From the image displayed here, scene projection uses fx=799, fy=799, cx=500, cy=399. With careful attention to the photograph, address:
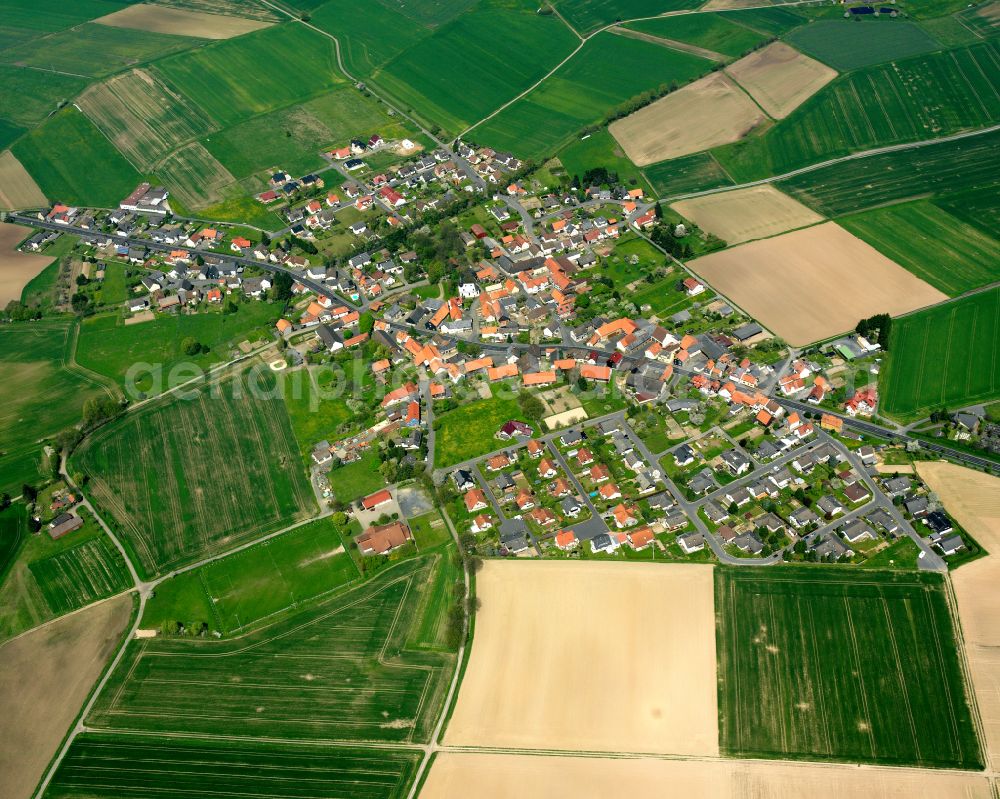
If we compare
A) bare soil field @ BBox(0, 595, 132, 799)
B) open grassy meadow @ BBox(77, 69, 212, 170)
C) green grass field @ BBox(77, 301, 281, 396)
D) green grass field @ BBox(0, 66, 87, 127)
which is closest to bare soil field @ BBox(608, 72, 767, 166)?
green grass field @ BBox(77, 301, 281, 396)

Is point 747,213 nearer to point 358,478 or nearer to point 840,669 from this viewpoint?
point 358,478

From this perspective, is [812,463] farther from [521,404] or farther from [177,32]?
[177,32]

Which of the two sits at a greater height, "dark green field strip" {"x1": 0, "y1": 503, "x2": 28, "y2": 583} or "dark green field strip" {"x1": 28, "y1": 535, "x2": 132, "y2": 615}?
"dark green field strip" {"x1": 0, "y1": 503, "x2": 28, "y2": 583}

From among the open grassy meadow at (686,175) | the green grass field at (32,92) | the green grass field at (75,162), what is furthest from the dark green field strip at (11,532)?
the green grass field at (32,92)

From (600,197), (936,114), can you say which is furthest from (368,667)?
(936,114)

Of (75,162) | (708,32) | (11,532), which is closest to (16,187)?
(75,162)

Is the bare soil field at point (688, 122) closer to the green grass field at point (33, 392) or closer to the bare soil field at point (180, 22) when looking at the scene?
the bare soil field at point (180, 22)

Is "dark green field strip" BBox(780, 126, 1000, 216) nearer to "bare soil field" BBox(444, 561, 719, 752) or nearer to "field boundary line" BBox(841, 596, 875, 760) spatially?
"field boundary line" BBox(841, 596, 875, 760)
